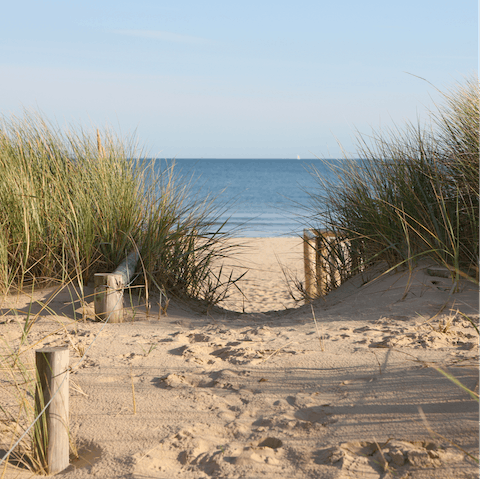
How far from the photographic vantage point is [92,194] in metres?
4.05

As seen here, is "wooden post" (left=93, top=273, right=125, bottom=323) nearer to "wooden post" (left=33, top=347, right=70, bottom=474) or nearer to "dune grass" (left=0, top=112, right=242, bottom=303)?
"dune grass" (left=0, top=112, right=242, bottom=303)

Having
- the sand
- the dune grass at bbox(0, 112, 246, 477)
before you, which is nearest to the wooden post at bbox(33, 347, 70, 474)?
the sand

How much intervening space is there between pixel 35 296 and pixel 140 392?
1.90m

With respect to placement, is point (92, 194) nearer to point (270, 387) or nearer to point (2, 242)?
point (2, 242)

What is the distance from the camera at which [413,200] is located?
13.4 feet

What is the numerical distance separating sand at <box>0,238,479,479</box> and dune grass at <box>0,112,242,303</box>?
484 millimetres

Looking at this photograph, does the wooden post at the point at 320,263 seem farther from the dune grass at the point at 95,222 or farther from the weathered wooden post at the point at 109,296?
the weathered wooden post at the point at 109,296

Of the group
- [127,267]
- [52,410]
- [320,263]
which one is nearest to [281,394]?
[52,410]

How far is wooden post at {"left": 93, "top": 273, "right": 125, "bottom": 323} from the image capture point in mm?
3441

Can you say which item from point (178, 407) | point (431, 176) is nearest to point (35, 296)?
point (178, 407)

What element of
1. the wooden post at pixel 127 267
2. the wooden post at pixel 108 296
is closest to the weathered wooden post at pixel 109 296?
the wooden post at pixel 108 296

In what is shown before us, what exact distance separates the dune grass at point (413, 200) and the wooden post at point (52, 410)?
2.66 meters

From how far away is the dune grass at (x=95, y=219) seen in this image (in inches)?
152

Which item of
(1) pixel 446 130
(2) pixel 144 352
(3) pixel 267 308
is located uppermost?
(1) pixel 446 130
